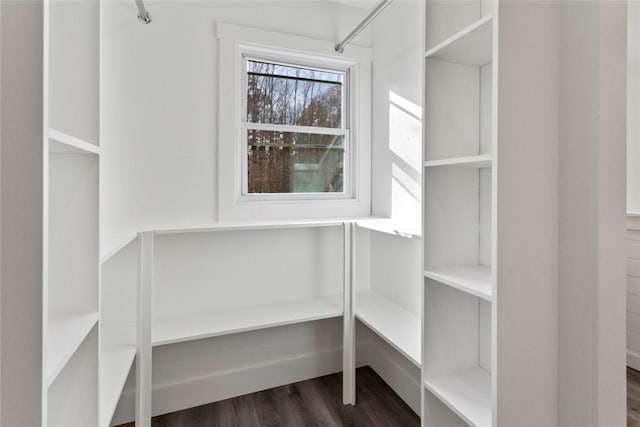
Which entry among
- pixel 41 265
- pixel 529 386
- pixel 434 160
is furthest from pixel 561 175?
pixel 41 265

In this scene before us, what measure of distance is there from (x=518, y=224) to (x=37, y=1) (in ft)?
4.12

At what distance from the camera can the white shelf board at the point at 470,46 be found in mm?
1029

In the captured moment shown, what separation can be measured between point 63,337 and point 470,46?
1457mm

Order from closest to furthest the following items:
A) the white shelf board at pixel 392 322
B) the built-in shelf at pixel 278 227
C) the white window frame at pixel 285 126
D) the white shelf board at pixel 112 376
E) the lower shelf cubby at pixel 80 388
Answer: the lower shelf cubby at pixel 80 388
the white shelf board at pixel 112 376
the white shelf board at pixel 392 322
the built-in shelf at pixel 278 227
the white window frame at pixel 285 126

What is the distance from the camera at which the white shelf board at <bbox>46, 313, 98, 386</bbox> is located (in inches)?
27.0

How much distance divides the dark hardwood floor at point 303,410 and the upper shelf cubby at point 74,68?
153 centimetres

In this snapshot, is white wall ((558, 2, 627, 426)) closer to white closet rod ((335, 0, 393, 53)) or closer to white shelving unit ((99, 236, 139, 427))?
white closet rod ((335, 0, 393, 53))

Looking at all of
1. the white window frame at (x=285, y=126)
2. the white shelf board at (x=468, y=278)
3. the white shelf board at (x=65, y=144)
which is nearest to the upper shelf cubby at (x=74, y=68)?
the white shelf board at (x=65, y=144)

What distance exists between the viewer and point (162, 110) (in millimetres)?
1828

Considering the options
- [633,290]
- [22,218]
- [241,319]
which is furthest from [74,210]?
[633,290]

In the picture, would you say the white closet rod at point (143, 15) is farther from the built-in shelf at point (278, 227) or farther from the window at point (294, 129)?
the built-in shelf at point (278, 227)

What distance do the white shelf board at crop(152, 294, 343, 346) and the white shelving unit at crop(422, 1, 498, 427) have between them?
2.34ft

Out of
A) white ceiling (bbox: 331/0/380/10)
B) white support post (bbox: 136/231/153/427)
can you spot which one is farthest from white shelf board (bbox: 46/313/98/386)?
white ceiling (bbox: 331/0/380/10)

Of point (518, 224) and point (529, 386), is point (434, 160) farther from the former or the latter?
point (529, 386)
